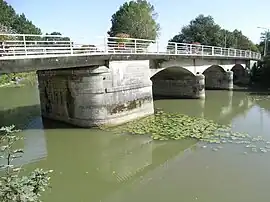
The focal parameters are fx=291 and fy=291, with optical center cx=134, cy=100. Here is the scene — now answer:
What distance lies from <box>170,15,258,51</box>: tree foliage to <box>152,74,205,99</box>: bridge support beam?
A: 37048 mm

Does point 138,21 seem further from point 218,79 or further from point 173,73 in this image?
point 173,73

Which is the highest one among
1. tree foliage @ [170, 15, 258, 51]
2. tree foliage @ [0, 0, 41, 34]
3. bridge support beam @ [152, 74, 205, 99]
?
tree foliage @ [0, 0, 41, 34]

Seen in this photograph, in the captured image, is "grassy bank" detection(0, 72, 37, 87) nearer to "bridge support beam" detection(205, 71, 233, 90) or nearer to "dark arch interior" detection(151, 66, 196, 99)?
"dark arch interior" detection(151, 66, 196, 99)

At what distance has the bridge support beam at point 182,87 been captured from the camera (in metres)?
25.1

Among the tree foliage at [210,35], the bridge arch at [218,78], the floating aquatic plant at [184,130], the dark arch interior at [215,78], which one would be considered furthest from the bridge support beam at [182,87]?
the tree foliage at [210,35]

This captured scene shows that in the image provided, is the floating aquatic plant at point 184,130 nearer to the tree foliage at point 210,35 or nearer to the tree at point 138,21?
the tree at point 138,21

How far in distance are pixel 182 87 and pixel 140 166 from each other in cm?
1641

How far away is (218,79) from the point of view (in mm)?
32531

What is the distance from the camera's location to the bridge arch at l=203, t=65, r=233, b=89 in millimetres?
31753

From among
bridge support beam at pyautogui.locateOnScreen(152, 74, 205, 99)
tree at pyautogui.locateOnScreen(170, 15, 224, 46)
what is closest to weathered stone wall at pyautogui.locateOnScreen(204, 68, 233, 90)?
bridge support beam at pyautogui.locateOnScreen(152, 74, 205, 99)

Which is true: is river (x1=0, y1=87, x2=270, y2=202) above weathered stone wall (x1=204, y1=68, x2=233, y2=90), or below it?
below

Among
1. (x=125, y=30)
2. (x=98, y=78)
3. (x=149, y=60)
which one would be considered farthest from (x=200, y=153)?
(x=125, y=30)

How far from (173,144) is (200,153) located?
4.92 feet

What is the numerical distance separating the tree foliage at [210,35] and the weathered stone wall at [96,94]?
47243 mm
